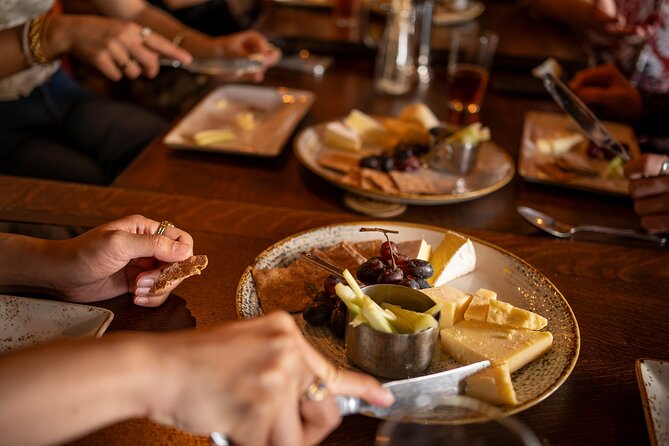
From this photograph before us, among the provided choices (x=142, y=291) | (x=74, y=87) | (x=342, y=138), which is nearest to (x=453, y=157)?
(x=342, y=138)

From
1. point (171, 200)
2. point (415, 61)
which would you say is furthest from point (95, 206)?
point (415, 61)

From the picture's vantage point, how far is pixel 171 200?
150 cm

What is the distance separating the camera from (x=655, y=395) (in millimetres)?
974

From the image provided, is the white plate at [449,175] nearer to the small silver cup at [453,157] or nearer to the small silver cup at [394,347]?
the small silver cup at [453,157]

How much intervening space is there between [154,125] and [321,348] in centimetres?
146

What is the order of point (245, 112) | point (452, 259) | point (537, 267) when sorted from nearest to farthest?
point (452, 259) < point (537, 267) < point (245, 112)

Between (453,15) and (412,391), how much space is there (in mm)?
2724

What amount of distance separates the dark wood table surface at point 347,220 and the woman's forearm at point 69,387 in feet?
0.77

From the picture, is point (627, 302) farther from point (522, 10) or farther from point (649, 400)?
point (522, 10)

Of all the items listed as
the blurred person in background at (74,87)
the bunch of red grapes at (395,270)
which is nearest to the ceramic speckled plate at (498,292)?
the bunch of red grapes at (395,270)

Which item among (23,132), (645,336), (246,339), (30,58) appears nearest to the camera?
(246,339)

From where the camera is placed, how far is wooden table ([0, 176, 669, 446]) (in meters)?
0.93

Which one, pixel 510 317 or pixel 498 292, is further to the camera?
pixel 498 292

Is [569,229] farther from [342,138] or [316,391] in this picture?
[316,391]
